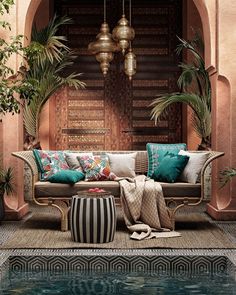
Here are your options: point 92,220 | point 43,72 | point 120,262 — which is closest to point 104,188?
point 92,220

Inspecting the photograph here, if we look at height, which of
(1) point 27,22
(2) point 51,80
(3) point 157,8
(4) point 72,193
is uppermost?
(3) point 157,8

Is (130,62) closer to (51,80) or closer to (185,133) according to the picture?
(51,80)

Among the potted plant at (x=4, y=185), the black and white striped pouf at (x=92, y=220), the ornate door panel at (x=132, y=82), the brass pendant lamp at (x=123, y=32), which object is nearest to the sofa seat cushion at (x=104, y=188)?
the potted plant at (x=4, y=185)

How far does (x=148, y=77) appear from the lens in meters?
11.4

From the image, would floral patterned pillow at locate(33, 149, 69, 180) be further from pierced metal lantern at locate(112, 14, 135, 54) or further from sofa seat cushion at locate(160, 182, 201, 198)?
pierced metal lantern at locate(112, 14, 135, 54)

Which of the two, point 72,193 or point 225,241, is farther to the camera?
point 72,193

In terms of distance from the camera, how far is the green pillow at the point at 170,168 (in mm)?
7301

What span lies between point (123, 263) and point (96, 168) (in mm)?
2136

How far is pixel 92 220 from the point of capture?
6.36 meters

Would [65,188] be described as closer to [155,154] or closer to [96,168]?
[96,168]

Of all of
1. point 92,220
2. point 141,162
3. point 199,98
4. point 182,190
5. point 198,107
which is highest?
point 199,98

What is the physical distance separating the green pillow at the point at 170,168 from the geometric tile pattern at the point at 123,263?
5.93ft

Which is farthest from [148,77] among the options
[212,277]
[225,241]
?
[212,277]

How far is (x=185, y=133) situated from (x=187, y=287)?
646 cm
